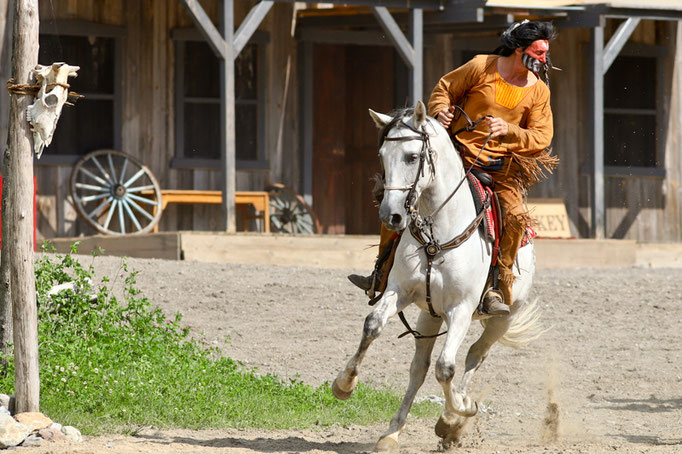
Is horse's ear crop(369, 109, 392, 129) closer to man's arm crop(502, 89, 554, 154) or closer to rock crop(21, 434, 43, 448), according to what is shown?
man's arm crop(502, 89, 554, 154)

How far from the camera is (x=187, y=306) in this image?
1052 cm

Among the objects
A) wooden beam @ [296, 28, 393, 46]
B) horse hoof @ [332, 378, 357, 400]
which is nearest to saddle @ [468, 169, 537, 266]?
horse hoof @ [332, 378, 357, 400]

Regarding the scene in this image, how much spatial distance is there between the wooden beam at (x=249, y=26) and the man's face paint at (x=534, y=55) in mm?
7212

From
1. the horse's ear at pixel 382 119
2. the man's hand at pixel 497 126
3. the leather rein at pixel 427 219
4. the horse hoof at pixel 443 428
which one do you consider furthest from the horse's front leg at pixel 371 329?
the man's hand at pixel 497 126

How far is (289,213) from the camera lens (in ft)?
50.3

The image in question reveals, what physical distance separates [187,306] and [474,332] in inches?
108

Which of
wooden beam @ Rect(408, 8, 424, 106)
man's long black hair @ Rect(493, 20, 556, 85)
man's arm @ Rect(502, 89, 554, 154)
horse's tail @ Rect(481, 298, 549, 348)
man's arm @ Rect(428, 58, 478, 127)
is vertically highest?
wooden beam @ Rect(408, 8, 424, 106)

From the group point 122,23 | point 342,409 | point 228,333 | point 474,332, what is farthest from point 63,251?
point 342,409

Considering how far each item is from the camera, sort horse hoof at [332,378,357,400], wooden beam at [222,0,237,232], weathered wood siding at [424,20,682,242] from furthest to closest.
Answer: weathered wood siding at [424,20,682,242] → wooden beam at [222,0,237,232] → horse hoof at [332,378,357,400]

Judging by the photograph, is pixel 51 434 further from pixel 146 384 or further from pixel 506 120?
pixel 506 120

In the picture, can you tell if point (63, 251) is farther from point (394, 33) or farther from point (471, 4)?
point (471, 4)

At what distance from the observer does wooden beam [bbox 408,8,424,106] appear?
1462 cm

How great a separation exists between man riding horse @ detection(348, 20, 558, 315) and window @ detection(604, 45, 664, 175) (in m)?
10.5

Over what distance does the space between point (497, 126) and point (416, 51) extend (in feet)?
26.6
